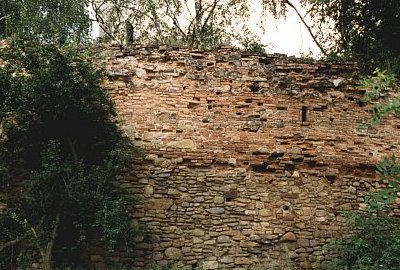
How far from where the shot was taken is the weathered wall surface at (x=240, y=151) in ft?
26.0

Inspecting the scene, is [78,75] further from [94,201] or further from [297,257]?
[297,257]

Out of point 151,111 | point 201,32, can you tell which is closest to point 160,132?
point 151,111

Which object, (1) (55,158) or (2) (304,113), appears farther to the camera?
(2) (304,113)

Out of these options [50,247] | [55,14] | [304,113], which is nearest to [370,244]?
[304,113]

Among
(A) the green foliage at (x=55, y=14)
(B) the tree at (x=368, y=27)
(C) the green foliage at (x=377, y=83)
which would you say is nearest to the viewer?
(C) the green foliage at (x=377, y=83)

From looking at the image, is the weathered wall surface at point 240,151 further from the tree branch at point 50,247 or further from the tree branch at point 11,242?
the tree branch at point 11,242

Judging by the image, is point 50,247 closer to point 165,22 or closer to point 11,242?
point 11,242

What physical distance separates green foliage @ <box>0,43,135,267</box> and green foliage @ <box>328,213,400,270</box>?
120 inches

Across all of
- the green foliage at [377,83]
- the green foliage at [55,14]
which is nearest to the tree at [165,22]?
the green foliage at [55,14]

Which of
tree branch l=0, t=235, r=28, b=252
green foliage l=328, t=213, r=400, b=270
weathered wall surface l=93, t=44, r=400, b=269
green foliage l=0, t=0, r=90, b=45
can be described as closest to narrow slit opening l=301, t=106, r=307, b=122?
weathered wall surface l=93, t=44, r=400, b=269

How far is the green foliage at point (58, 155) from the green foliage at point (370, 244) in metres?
3.05

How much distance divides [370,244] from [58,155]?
4.43 metres

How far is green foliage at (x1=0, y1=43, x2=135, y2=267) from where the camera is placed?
706 centimetres

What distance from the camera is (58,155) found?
286 inches
